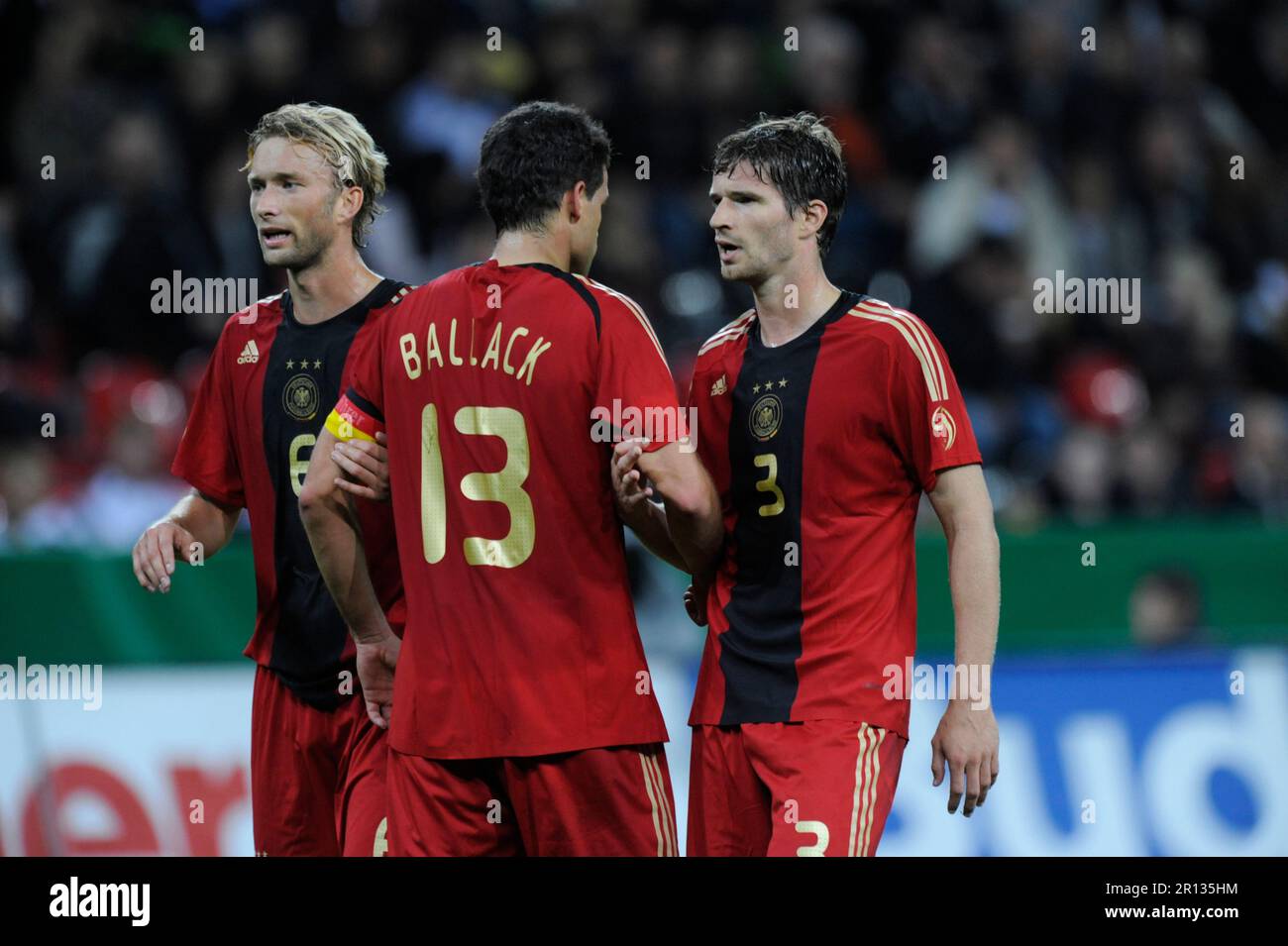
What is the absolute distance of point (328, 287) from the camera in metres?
4.77

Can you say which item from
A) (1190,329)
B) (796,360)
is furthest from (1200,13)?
(796,360)

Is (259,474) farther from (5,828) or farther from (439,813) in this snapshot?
(5,828)

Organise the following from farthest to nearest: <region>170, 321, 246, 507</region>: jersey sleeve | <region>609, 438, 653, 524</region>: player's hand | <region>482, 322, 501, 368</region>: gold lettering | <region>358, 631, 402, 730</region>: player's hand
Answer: <region>170, 321, 246, 507</region>: jersey sleeve → <region>358, 631, 402, 730</region>: player's hand → <region>482, 322, 501, 368</region>: gold lettering → <region>609, 438, 653, 524</region>: player's hand

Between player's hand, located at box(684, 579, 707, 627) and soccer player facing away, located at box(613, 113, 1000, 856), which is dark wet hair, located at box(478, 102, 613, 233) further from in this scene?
player's hand, located at box(684, 579, 707, 627)

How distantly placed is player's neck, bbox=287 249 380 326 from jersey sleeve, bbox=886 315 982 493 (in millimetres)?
1485

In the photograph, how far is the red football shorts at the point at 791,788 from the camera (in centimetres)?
412

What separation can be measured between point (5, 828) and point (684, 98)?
234 inches

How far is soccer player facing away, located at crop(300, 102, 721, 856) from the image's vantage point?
4.09 meters

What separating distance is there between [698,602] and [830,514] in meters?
0.52

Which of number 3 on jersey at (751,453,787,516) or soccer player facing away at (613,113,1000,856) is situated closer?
soccer player facing away at (613,113,1000,856)

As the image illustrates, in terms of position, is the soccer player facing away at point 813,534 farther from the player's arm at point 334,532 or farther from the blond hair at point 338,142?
the blond hair at point 338,142

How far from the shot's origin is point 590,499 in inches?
163

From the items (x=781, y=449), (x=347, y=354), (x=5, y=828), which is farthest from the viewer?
(x=5, y=828)

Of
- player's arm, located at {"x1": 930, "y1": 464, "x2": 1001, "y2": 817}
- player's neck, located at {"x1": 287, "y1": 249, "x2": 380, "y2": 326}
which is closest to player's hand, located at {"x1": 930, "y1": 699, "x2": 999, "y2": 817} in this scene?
player's arm, located at {"x1": 930, "y1": 464, "x2": 1001, "y2": 817}
